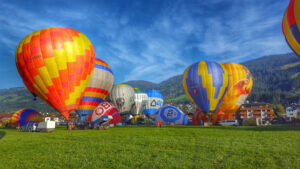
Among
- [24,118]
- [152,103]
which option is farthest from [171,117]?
[24,118]

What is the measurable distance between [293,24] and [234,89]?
17428 mm

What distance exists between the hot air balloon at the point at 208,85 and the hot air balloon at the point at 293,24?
1138 cm

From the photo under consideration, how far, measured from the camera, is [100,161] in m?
7.52

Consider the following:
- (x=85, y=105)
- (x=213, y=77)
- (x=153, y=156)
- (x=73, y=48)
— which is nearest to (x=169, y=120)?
(x=213, y=77)

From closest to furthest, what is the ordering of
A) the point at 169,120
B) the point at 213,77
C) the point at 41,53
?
the point at 41,53 → the point at 213,77 → the point at 169,120

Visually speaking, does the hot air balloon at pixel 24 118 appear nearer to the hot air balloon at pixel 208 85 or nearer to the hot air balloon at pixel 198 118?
the hot air balloon at pixel 208 85

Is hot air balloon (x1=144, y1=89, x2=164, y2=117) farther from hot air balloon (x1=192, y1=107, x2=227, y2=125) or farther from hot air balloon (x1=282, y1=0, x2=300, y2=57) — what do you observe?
hot air balloon (x1=282, y1=0, x2=300, y2=57)

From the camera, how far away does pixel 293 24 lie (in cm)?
1931

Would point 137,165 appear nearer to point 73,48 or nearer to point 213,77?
point 73,48

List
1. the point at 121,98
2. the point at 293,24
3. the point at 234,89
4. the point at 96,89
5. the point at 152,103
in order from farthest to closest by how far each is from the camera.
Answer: the point at 152,103
the point at 121,98
the point at 234,89
the point at 96,89
the point at 293,24

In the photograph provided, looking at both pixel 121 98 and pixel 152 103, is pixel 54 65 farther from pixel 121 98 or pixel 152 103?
pixel 152 103

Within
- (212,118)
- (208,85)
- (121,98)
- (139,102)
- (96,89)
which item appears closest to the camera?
(208,85)

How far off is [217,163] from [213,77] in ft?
83.2

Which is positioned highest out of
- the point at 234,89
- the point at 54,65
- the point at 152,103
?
the point at 54,65
